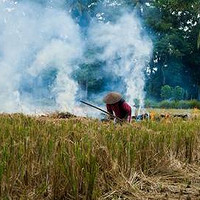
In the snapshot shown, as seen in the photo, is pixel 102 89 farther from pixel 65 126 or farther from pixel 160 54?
pixel 65 126

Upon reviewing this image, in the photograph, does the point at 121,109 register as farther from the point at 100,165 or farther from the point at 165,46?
the point at 165,46

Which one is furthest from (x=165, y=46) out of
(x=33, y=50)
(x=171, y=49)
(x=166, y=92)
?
(x=33, y=50)

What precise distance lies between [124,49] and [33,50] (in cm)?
845

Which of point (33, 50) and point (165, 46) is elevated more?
point (165, 46)

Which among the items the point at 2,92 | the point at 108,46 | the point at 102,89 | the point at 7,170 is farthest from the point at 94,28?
the point at 7,170

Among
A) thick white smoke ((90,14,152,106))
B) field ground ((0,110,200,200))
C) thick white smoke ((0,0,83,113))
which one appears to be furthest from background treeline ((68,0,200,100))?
field ground ((0,110,200,200))

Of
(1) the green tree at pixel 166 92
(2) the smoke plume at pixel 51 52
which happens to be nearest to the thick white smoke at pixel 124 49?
(2) the smoke plume at pixel 51 52

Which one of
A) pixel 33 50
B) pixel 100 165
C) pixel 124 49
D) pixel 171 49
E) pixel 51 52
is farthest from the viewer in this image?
pixel 171 49

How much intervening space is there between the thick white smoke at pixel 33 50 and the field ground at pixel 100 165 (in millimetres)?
12751

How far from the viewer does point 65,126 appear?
5203 millimetres

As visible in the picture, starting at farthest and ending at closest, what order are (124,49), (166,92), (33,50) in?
(166,92), (124,49), (33,50)

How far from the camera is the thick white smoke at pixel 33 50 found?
63.3 ft

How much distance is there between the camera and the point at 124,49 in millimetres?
28375

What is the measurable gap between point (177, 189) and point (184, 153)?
3.91 feet
